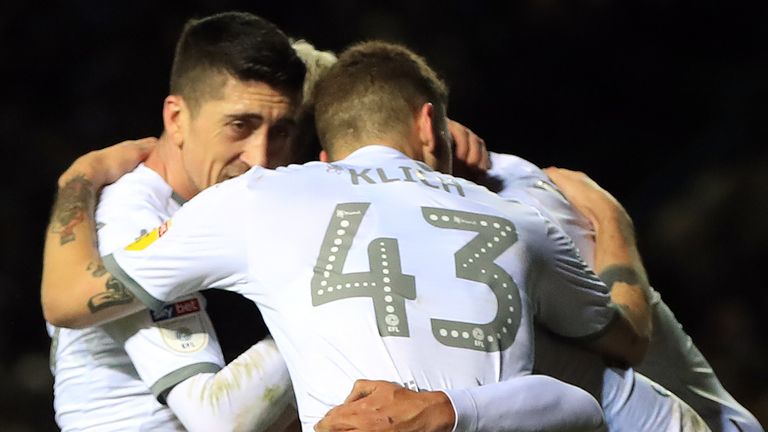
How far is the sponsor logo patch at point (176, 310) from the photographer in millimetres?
2574

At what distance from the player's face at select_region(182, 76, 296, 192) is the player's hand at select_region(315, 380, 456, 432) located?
0.73 metres

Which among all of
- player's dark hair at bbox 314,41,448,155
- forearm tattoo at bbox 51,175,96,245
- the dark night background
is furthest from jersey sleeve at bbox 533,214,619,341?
the dark night background

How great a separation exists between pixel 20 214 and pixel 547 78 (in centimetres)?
207

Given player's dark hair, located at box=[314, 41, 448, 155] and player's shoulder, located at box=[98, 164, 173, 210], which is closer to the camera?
player's dark hair, located at box=[314, 41, 448, 155]

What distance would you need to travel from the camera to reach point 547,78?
5293 mm

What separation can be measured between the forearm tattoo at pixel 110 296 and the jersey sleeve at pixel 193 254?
0.14 ft

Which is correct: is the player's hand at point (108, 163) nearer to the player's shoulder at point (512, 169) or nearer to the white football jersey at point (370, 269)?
the white football jersey at point (370, 269)

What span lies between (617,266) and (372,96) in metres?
0.66

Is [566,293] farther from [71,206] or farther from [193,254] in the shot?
[71,206]

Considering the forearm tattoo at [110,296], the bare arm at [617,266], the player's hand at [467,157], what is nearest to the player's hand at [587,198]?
the bare arm at [617,266]

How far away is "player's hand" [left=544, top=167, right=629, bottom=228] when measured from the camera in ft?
9.63

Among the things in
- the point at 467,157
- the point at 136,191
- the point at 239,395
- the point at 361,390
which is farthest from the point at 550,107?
the point at 361,390

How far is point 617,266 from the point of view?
2805 mm

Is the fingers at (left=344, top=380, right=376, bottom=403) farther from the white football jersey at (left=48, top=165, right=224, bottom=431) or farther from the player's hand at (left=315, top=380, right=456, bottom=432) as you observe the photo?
the white football jersey at (left=48, top=165, right=224, bottom=431)
